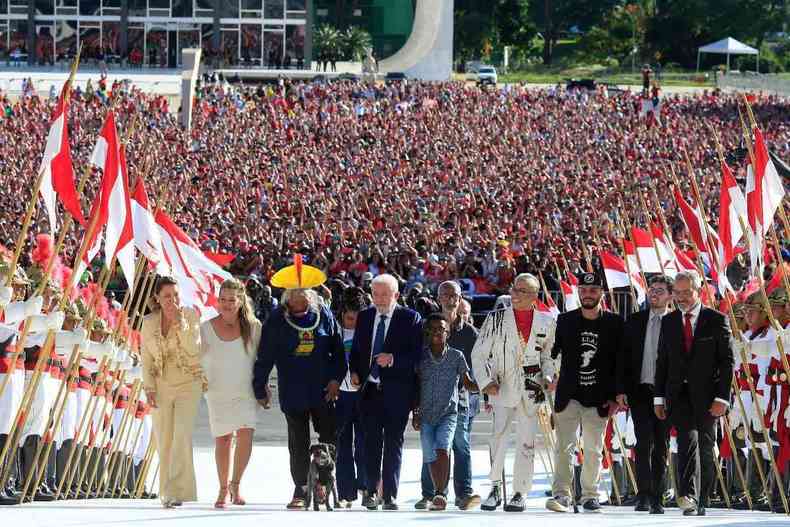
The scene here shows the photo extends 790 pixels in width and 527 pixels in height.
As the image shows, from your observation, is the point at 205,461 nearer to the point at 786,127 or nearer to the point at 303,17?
the point at 786,127

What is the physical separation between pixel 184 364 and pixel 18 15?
7089 centimetres

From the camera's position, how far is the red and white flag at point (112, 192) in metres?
13.0

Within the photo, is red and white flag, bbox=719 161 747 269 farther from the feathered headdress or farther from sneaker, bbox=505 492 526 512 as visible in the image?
the feathered headdress

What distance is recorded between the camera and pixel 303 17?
3194 inches

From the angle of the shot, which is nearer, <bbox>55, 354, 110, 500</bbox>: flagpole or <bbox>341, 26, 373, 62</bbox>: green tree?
<bbox>55, 354, 110, 500</bbox>: flagpole

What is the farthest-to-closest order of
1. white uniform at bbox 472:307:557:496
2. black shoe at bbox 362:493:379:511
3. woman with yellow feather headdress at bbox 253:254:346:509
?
black shoe at bbox 362:493:379:511 → white uniform at bbox 472:307:557:496 → woman with yellow feather headdress at bbox 253:254:346:509

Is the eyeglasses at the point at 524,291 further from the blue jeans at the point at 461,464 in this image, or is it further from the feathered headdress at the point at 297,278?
the feathered headdress at the point at 297,278

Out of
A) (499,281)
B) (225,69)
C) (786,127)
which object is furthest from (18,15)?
(499,281)

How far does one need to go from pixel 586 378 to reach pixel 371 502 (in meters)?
1.73

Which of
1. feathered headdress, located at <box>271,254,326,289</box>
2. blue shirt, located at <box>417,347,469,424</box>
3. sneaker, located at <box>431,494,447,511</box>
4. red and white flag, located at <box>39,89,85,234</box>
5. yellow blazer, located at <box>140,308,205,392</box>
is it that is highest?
red and white flag, located at <box>39,89,85,234</box>

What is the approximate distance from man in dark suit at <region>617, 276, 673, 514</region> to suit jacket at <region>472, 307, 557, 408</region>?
56 cm

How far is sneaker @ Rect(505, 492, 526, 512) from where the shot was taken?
39.6 feet

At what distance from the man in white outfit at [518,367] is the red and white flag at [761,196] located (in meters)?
1.98

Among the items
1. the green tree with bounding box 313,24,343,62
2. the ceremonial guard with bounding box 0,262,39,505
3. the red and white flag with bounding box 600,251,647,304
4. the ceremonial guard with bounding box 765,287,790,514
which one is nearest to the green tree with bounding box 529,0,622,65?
the green tree with bounding box 313,24,343,62
